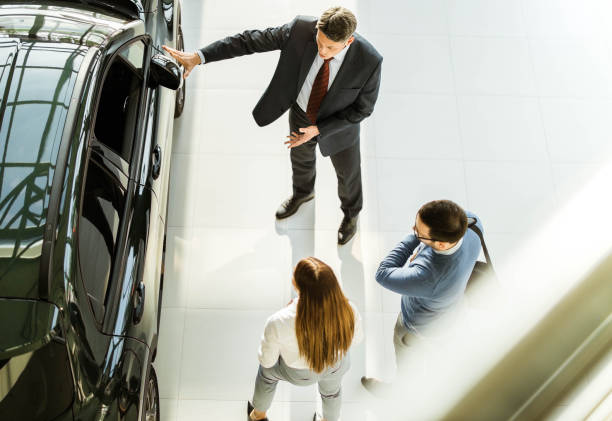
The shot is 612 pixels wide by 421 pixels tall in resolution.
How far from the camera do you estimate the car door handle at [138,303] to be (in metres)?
2.29

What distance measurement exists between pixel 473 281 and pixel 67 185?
172 cm

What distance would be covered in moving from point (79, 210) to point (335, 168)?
159 cm

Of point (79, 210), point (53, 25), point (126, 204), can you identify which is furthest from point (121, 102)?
point (79, 210)

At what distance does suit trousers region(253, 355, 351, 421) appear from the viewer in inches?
91.4

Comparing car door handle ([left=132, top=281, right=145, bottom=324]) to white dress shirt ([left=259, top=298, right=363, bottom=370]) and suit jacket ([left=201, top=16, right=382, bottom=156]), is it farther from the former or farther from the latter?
suit jacket ([left=201, top=16, right=382, bottom=156])

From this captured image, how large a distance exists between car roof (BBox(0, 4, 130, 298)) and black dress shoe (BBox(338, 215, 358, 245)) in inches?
70.4

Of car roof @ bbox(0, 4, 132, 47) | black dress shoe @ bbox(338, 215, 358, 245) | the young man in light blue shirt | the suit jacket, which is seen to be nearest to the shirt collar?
the young man in light blue shirt

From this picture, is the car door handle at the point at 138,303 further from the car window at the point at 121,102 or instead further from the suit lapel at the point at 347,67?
the suit lapel at the point at 347,67

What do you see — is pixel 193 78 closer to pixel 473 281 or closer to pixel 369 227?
pixel 369 227

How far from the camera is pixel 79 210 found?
6.46ft

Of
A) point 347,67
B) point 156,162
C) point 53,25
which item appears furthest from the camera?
point 156,162

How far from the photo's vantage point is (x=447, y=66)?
14.1 feet

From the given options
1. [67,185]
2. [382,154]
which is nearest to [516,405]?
[67,185]

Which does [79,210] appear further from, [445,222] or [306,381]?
[445,222]
